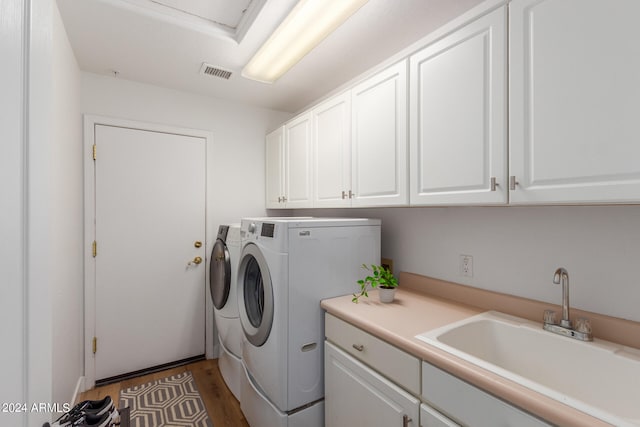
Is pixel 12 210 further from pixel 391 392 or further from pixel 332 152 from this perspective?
pixel 332 152

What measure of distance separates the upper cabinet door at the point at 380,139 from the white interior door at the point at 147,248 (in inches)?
63.0

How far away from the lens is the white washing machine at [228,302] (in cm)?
214

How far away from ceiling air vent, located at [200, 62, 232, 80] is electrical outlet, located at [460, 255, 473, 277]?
2086 millimetres

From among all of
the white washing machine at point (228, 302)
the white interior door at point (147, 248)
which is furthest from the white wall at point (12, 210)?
the white interior door at point (147, 248)

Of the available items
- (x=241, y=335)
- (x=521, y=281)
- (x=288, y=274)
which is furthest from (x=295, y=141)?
(x=521, y=281)

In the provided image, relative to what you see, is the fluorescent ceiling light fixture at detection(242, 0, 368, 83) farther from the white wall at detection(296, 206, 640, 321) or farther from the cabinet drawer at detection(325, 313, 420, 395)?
the cabinet drawer at detection(325, 313, 420, 395)

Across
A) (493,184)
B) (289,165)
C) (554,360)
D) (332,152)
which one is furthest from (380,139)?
(554,360)

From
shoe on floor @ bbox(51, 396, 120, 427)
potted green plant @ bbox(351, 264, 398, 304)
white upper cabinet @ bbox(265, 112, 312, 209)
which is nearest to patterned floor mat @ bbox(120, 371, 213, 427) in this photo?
shoe on floor @ bbox(51, 396, 120, 427)

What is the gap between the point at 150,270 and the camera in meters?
2.51

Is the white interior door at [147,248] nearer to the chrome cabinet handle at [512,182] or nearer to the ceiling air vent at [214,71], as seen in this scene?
the ceiling air vent at [214,71]

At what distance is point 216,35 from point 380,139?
1.17 metres

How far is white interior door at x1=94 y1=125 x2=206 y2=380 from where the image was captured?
235 centimetres

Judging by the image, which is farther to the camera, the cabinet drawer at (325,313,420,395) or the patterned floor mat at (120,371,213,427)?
the patterned floor mat at (120,371,213,427)

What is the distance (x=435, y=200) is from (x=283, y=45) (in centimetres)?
130
